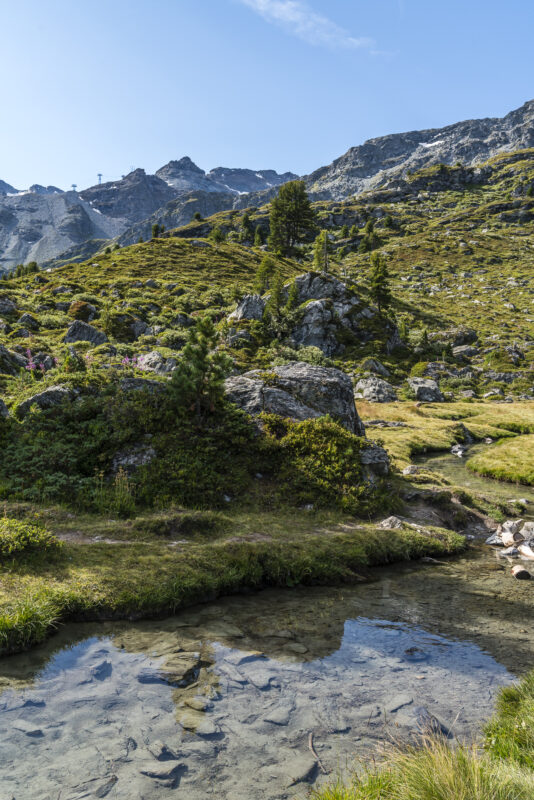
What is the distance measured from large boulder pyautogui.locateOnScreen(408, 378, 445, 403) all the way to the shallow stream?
48.6 metres

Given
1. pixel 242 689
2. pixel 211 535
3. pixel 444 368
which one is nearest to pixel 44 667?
pixel 242 689

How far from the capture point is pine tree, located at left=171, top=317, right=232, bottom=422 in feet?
64.9

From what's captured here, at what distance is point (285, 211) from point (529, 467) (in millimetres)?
87037

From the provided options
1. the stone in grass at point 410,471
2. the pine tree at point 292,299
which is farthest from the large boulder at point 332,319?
the stone in grass at point 410,471

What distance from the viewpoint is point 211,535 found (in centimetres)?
1502

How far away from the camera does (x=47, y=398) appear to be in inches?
790

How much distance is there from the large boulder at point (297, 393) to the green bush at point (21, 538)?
11609 mm

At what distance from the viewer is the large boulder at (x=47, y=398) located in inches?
773

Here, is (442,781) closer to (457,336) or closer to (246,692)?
(246,692)

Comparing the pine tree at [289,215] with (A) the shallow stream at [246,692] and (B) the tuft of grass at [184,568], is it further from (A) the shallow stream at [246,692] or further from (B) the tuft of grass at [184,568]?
(A) the shallow stream at [246,692]

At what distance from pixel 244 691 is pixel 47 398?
661 inches

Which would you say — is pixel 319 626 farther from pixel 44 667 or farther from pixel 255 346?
pixel 255 346

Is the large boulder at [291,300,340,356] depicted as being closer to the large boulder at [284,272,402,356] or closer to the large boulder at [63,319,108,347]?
the large boulder at [284,272,402,356]

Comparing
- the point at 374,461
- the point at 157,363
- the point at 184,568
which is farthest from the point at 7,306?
the point at 184,568
